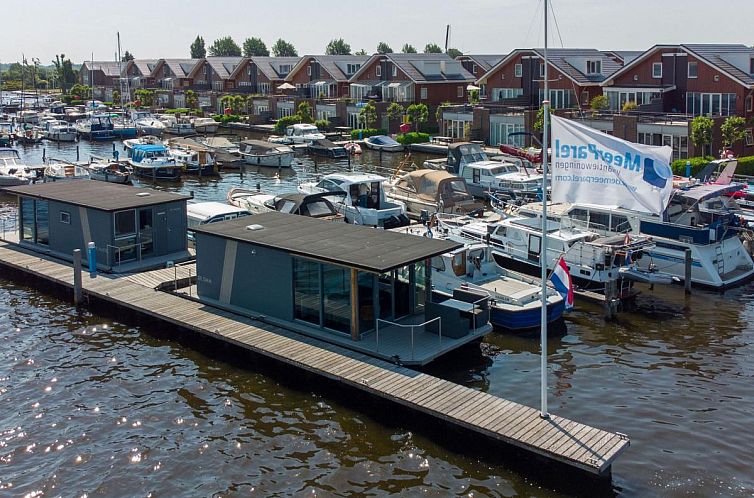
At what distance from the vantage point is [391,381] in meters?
20.0

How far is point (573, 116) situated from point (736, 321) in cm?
3554

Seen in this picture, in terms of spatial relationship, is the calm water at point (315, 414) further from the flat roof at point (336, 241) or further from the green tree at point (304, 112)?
the green tree at point (304, 112)

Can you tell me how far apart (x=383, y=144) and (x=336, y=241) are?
4789cm

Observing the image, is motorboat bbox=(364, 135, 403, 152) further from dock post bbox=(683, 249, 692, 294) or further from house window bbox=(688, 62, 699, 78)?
dock post bbox=(683, 249, 692, 294)

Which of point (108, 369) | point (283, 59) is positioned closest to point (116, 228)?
point (108, 369)

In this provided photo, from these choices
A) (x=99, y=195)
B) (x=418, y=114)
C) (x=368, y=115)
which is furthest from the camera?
(x=368, y=115)

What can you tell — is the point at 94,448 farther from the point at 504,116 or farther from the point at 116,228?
the point at 504,116

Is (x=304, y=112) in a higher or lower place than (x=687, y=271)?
higher

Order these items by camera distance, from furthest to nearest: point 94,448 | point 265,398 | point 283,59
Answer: point 283,59 < point 265,398 < point 94,448

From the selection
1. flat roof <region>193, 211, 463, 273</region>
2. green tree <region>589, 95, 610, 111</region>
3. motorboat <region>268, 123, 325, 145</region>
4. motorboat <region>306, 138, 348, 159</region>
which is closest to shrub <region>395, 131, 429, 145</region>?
motorboat <region>306, 138, 348, 159</region>

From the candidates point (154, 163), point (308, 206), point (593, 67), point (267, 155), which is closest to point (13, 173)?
point (154, 163)

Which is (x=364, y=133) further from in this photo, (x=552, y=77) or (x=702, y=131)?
(x=702, y=131)

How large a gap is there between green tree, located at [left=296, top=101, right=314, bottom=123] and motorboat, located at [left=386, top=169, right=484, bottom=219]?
44679mm

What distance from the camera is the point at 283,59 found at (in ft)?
363
